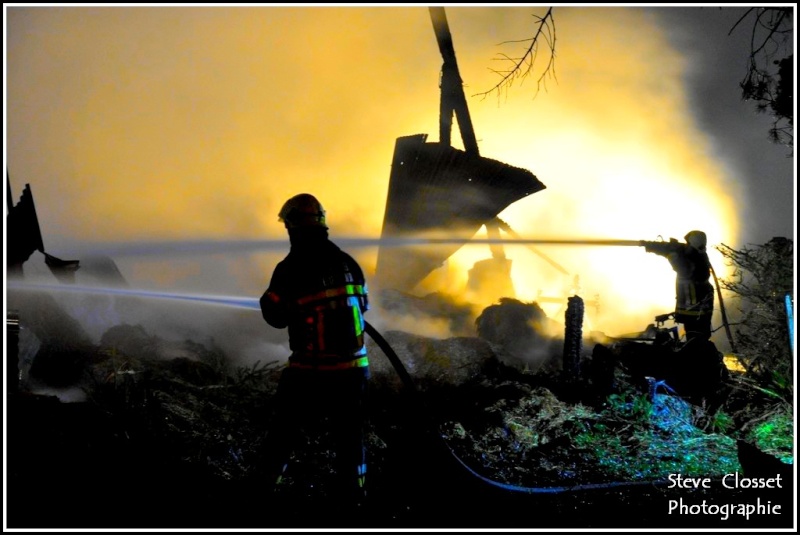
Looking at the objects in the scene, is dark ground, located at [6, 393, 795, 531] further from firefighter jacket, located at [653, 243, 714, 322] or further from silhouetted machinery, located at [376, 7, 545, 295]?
silhouetted machinery, located at [376, 7, 545, 295]

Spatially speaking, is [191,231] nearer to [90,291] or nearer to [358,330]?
[90,291]

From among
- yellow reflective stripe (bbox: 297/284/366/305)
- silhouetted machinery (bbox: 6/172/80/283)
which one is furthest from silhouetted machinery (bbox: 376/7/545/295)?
yellow reflective stripe (bbox: 297/284/366/305)

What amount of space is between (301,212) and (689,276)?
5927 millimetres

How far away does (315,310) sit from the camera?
10.7 feet

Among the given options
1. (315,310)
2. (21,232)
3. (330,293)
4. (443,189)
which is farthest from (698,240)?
(21,232)

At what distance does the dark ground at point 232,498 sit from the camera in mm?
3145

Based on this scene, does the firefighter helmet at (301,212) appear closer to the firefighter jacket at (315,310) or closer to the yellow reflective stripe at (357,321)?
the firefighter jacket at (315,310)

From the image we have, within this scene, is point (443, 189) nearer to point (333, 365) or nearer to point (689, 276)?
point (689, 276)

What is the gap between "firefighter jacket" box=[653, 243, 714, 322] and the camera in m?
6.80

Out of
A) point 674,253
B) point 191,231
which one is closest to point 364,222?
point 191,231

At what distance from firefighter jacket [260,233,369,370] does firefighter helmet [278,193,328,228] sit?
20 cm

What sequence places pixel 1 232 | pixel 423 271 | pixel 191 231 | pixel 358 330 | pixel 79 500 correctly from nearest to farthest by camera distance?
pixel 79 500 → pixel 358 330 → pixel 1 232 → pixel 191 231 → pixel 423 271

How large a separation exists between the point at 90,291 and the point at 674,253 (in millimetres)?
9021

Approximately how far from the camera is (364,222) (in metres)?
13.1
